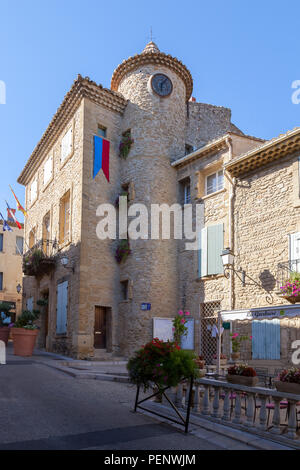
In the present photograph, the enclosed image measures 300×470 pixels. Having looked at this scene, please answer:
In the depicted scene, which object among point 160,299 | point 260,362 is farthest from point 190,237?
point 260,362

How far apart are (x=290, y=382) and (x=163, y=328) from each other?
35.2 feet

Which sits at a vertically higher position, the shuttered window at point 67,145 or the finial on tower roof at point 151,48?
the finial on tower roof at point 151,48

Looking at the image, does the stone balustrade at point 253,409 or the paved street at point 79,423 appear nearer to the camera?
the paved street at point 79,423

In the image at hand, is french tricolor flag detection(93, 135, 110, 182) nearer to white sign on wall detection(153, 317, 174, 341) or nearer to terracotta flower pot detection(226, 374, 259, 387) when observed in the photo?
white sign on wall detection(153, 317, 174, 341)

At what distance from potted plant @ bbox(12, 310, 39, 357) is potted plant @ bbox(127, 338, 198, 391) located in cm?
901

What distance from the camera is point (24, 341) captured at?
592 inches

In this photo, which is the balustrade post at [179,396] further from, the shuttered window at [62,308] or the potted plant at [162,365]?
the shuttered window at [62,308]

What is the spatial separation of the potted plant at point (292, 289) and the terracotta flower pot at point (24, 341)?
815 centimetres

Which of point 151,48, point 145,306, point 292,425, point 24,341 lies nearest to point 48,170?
point 151,48

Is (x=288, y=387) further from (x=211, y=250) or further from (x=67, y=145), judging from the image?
(x=67, y=145)

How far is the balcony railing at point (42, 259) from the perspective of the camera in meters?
19.0

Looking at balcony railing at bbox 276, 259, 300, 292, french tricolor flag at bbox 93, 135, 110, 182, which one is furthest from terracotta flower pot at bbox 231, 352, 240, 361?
french tricolor flag at bbox 93, 135, 110, 182

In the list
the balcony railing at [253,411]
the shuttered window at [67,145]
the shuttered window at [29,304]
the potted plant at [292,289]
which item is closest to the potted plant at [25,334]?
the shuttered window at [67,145]

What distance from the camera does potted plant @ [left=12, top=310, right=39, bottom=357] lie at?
14.8 meters
